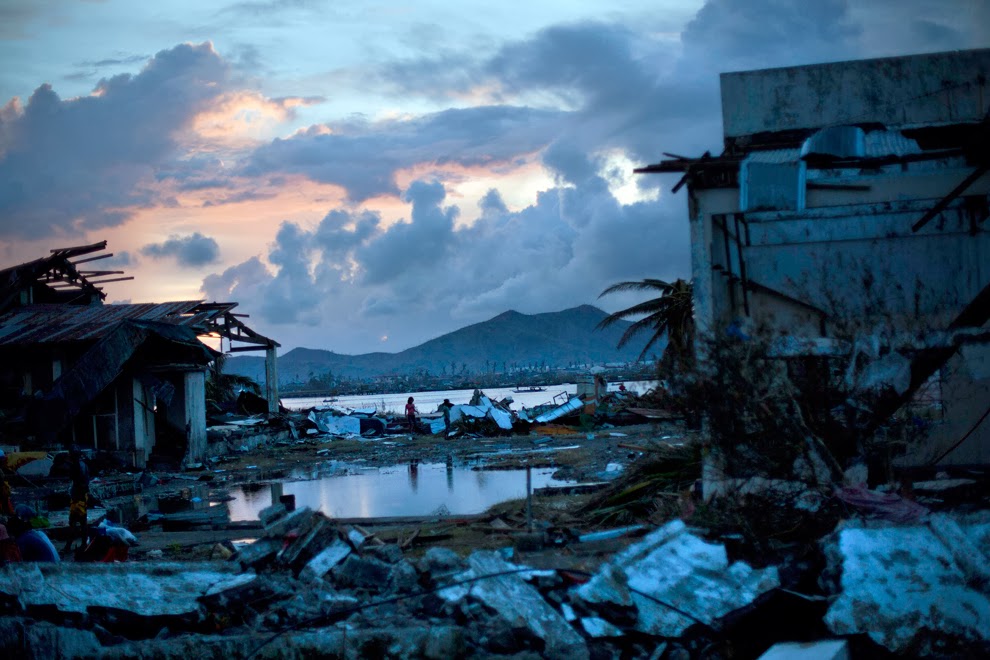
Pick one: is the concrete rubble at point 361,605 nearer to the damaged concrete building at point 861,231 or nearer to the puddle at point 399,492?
the damaged concrete building at point 861,231

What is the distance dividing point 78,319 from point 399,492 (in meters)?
12.1

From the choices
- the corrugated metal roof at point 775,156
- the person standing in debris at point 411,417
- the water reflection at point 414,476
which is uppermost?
the corrugated metal roof at point 775,156

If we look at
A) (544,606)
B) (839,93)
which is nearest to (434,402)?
(839,93)

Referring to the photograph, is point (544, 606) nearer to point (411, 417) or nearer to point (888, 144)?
point (888, 144)

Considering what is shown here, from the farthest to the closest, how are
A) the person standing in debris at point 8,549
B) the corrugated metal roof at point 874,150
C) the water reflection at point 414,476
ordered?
the water reflection at point 414,476, the corrugated metal roof at point 874,150, the person standing in debris at point 8,549

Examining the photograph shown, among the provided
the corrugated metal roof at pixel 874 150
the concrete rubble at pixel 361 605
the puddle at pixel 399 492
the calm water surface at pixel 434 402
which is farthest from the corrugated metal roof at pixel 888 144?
the calm water surface at pixel 434 402

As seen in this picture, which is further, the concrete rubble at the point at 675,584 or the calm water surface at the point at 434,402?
the calm water surface at the point at 434,402

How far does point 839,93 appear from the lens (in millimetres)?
14328

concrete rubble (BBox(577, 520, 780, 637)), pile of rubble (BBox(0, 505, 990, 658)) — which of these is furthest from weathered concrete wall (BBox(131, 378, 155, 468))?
concrete rubble (BBox(577, 520, 780, 637))

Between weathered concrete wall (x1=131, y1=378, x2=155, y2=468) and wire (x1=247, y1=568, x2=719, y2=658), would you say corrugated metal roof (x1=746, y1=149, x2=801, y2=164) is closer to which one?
wire (x1=247, y1=568, x2=719, y2=658)

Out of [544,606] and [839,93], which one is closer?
[544,606]

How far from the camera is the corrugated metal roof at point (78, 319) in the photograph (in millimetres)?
22516

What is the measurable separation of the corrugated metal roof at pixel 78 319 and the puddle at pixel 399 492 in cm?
696

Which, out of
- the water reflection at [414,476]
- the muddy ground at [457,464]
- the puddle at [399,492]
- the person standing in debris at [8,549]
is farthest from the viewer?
the water reflection at [414,476]
